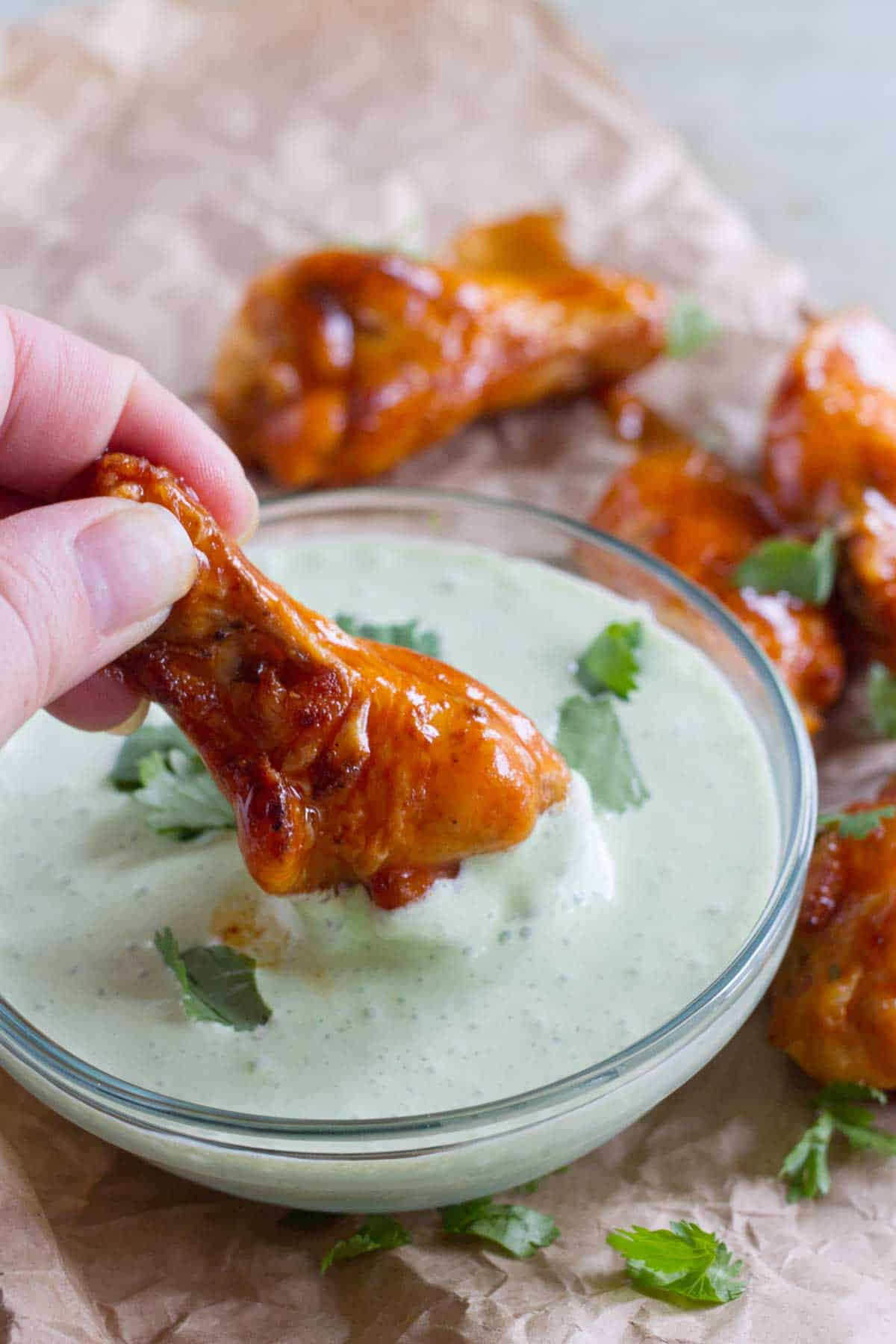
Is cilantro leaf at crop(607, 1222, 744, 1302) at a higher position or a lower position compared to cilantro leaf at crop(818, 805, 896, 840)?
lower

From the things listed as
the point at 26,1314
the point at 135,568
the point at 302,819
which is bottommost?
the point at 26,1314

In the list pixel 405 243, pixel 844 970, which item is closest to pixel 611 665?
pixel 844 970

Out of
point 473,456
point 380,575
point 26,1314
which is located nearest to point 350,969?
point 26,1314

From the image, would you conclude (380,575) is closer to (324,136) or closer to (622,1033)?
(622,1033)

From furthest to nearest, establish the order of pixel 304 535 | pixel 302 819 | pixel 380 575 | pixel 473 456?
pixel 473 456
pixel 304 535
pixel 380 575
pixel 302 819

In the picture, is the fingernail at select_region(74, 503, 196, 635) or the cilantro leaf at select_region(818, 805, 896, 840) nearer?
the fingernail at select_region(74, 503, 196, 635)

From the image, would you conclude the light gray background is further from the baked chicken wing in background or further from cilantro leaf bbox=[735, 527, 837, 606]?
cilantro leaf bbox=[735, 527, 837, 606]

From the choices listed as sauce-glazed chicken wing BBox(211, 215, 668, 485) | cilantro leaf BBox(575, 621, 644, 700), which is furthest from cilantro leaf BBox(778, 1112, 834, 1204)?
sauce-glazed chicken wing BBox(211, 215, 668, 485)

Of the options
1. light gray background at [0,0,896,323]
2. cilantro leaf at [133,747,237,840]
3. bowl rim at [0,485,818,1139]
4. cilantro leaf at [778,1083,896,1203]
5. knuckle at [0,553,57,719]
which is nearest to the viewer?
knuckle at [0,553,57,719]
